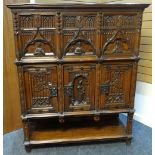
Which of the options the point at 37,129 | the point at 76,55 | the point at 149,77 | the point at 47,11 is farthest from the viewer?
the point at 149,77

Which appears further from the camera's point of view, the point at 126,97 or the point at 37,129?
the point at 37,129

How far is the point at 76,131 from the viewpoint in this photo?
214 centimetres

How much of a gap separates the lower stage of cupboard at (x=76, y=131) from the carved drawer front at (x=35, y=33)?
0.82m

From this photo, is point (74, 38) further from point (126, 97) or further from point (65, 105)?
point (126, 97)

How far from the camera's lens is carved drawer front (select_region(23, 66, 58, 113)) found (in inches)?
70.8

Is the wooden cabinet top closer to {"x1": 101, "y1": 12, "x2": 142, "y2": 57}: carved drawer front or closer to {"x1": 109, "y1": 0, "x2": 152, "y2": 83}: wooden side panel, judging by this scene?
{"x1": 101, "y1": 12, "x2": 142, "y2": 57}: carved drawer front

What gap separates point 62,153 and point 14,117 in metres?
0.67

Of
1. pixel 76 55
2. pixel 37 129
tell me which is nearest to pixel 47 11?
pixel 76 55

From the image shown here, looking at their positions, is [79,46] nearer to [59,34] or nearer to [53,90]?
[59,34]

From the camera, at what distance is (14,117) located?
2.28 meters

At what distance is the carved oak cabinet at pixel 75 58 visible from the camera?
170 centimetres

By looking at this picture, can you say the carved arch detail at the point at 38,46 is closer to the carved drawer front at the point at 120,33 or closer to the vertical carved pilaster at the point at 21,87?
the vertical carved pilaster at the point at 21,87

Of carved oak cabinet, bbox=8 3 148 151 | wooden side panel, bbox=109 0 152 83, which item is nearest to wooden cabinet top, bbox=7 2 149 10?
carved oak cabinet, bbox=8 3 148 151

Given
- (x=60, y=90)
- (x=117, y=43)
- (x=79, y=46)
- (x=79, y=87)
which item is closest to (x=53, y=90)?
(x=60, y=90)
